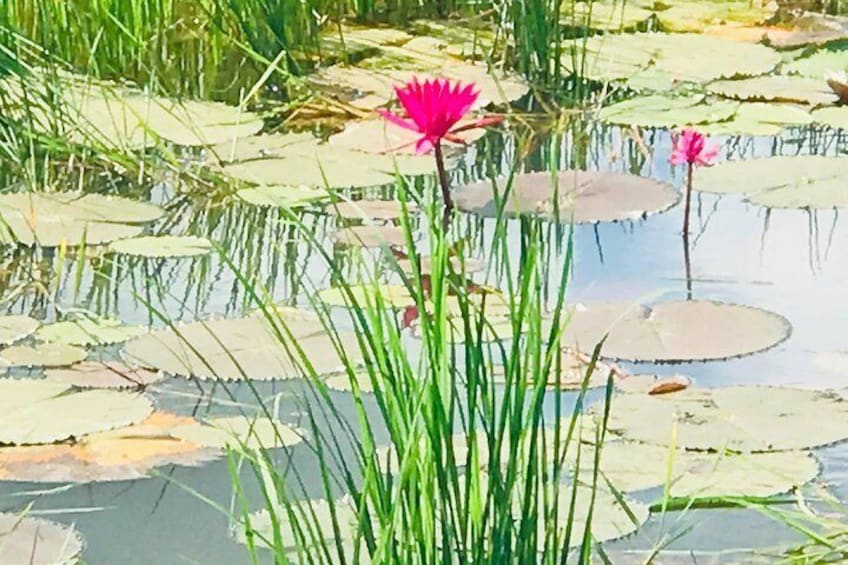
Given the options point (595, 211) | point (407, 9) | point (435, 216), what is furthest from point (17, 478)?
point (407, 9)

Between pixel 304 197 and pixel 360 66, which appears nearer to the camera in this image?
pixel 304 197

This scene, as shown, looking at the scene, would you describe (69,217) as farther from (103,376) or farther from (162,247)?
(103,376)

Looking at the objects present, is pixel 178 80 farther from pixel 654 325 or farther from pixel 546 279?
pixel 654 325

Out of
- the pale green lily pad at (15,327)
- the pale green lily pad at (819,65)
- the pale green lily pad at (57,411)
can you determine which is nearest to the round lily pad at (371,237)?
the pale green lily pad at (15,327)

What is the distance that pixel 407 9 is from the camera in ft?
16.8

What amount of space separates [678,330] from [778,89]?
5.54ft

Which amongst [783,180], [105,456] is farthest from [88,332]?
[783,180]

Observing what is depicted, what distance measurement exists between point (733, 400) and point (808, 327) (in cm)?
36

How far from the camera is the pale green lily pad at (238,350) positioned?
7.98 feet

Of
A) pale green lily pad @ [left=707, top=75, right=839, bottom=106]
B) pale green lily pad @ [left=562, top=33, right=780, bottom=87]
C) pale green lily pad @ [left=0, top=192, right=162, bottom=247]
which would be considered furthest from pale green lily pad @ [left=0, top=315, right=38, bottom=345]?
pale green lily pad @ [left=707, top=75, right=839, bottom=106]

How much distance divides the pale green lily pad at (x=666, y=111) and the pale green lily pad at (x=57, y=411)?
5.72 feet

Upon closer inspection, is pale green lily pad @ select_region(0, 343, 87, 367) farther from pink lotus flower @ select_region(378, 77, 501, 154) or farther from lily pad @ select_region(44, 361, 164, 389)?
pink lotus flower @ select_region(378, 77, 501, 154)

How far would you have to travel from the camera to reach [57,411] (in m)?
2.30

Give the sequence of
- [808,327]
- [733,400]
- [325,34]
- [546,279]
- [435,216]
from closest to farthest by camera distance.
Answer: [435,216]
[733,400]
[808,327]
[546,279]
[325,34]
